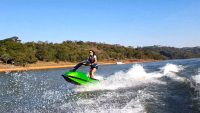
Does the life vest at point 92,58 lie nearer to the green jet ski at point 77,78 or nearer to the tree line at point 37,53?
the green jet ski at point 77,78

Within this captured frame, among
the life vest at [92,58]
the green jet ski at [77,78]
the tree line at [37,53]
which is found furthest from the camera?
the tree line at [37,53]

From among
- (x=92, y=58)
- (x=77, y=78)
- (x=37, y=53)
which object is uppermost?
(x=37, y=53)

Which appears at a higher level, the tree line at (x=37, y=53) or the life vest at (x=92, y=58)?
the tree line at (x=37, y=53)

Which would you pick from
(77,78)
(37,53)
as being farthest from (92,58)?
(37,53)

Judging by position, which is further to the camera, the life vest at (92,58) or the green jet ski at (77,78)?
the life vest at (92,58)

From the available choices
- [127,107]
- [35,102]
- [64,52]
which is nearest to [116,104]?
[127,107]

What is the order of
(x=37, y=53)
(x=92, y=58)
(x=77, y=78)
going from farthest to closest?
(x=37, y=53)
(x=92, y=58)
(x=77, y=78)

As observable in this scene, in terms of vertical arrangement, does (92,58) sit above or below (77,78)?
above

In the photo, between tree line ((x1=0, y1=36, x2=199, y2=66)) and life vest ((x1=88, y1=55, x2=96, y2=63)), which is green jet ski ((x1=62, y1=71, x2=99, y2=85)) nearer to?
life vest ((x1=88, y1=55, x2=96, y2=63))

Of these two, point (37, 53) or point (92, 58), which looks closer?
point (92, 58)

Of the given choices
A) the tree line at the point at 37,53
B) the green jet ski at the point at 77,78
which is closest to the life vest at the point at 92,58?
the green jet ski at the point at 77,78

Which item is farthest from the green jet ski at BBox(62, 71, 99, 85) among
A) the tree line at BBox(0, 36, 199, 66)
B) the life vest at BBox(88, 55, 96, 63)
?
the tree line at BBox(0, 36, 199, 66)

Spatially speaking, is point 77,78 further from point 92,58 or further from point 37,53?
point 37,53

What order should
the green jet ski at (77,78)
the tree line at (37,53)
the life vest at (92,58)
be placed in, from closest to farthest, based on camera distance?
1. the green jet ski at (77,78)
2. the life vest at (92,58)
3. the tree line at (37,53)
